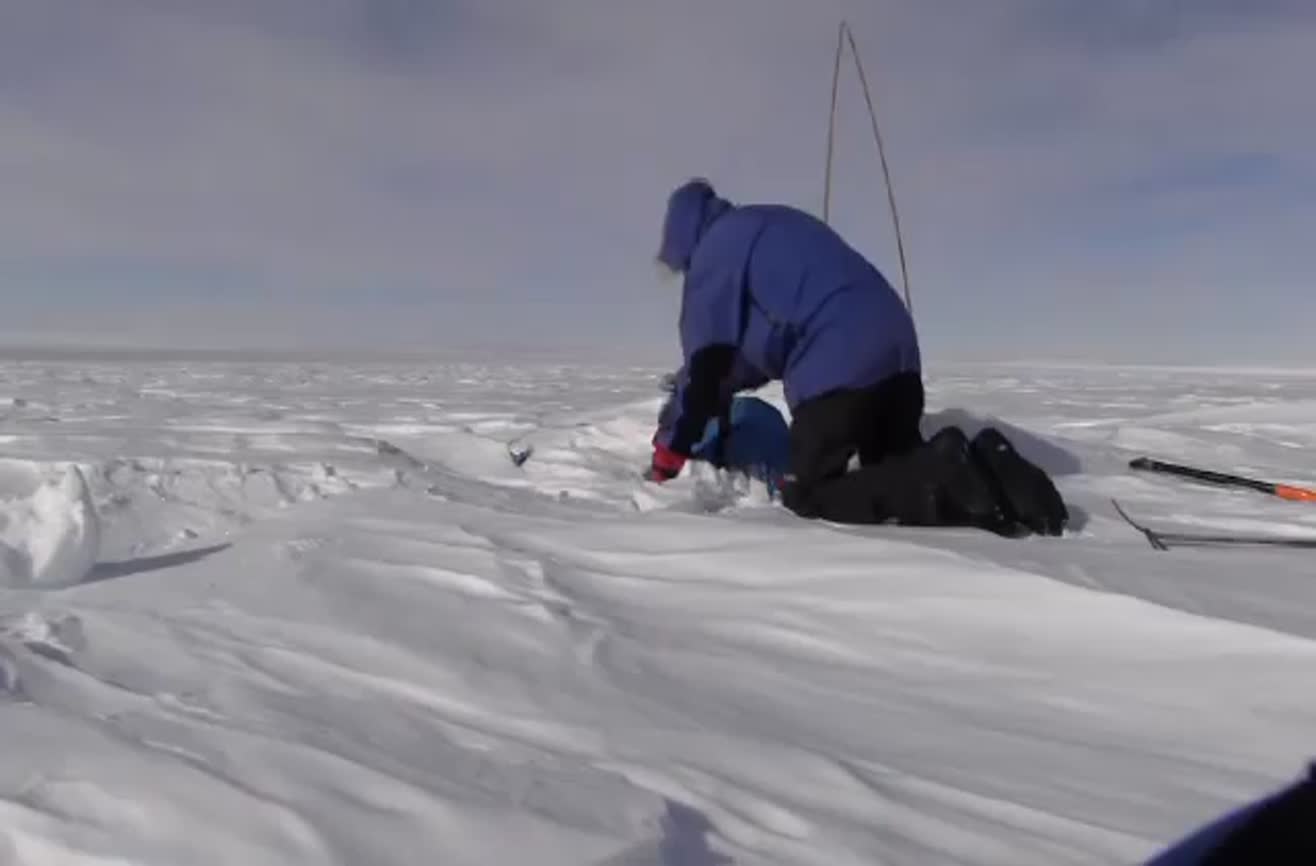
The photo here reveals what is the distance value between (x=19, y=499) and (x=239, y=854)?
2.45m

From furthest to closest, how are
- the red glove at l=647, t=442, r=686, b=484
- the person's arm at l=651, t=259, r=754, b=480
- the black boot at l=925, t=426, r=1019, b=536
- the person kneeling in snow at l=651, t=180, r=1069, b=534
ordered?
1. the red glove at l=647, t=442, r=686, b=484
2. the person's arm at l=651, t=259, r=754, b=480
3. the person kneeling in snow at l=651, t=180, r=1069, b=534
4. the black boot at l=925, t=426, r=1019, b=536

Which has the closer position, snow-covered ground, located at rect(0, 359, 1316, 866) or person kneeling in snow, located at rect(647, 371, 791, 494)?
snow-covered ground, located at rect(0, 359, 1316, 866)

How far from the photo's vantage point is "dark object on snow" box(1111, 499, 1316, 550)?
2.84 meters

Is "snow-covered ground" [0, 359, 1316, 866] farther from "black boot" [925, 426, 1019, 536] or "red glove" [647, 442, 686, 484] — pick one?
"red glove" [647, 442, 686, 484]

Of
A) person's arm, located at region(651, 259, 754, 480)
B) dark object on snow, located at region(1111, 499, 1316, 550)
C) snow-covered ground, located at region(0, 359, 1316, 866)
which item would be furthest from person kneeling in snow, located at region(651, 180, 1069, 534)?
dark object on snow, located at region(1111, 499, 1316, 550)

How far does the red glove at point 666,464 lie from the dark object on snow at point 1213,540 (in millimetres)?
1516

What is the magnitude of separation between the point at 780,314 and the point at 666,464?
2.20 feet

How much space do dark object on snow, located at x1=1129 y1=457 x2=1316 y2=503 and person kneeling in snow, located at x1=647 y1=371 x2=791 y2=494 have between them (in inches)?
57.7

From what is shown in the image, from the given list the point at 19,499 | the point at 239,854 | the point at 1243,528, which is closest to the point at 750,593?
the point at 239,854

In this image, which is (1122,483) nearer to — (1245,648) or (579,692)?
(1245,648)

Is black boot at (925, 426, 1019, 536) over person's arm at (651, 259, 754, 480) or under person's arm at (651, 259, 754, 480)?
under

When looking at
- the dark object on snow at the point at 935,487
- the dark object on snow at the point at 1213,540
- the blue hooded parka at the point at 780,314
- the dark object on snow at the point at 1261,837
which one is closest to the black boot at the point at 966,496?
the dark object on snow at the point at 935,487

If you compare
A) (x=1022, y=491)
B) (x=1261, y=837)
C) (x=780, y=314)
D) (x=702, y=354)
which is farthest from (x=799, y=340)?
(x=1261, y=837)

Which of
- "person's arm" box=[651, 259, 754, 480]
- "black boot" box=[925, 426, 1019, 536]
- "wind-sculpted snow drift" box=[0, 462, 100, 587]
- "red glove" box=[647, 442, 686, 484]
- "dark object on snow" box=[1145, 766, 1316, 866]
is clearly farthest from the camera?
"red glove" box=[647, 442, 686, 484]
